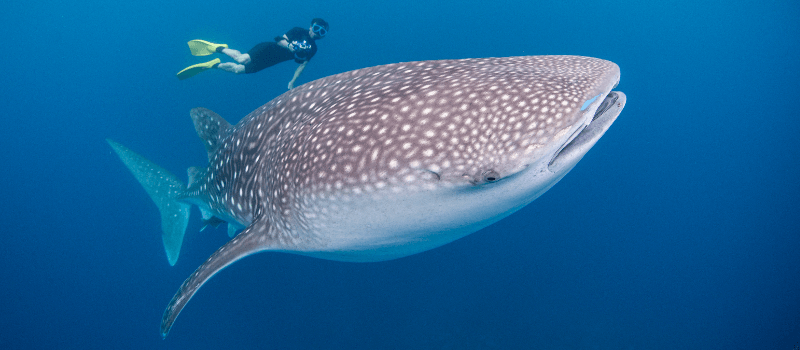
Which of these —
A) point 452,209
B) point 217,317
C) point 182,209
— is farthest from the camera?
point 217,317

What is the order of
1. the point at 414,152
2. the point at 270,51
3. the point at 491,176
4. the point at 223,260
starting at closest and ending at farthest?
1. the point at 491,176
2. the point at 414,152
3. the point at 223,260
4. the point at 270,51

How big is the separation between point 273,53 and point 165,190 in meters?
4.49

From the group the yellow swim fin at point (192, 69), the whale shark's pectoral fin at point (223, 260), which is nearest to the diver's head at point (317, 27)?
the yellow swim fin at point (192, 69)

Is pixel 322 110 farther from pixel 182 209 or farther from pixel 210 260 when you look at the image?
pixel 182 209

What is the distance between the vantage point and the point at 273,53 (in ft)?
26.2

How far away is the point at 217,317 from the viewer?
7836 mm

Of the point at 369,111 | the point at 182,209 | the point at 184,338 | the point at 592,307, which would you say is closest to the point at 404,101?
the point at 369,111

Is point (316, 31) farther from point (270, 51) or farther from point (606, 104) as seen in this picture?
point (606, 104)

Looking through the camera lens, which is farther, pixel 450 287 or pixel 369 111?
pixel 450 287

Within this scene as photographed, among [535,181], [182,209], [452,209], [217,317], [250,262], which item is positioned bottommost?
[217,317]

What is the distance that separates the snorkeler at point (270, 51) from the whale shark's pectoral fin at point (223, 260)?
5.43 m

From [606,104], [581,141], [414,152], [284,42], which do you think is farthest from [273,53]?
[581,141]

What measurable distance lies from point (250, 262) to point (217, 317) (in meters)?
1.61

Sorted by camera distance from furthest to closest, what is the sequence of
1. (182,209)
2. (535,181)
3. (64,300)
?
(64,300)
(182,209)
(535,181)
